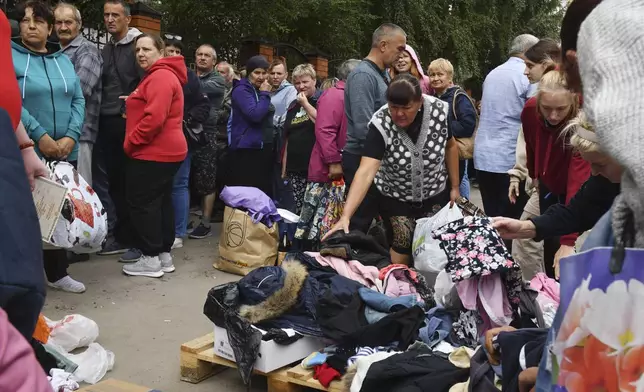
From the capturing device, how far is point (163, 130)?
5.34 metres

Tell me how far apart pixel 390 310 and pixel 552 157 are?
1.49 meters

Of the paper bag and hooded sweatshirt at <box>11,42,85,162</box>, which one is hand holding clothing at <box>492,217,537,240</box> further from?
hooded sweatshirt at <box>11,42,85,162</box>

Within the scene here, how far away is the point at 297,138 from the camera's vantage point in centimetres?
662

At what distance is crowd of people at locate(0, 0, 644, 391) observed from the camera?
13.7 ft

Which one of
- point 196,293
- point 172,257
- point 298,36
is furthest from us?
point 298,36

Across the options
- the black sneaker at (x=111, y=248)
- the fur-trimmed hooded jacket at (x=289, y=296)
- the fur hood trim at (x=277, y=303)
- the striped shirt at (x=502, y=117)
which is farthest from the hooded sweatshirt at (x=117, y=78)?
the striped shirt at (x=502, y=117)

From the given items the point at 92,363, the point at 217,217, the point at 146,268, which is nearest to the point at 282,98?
the point at 217,217

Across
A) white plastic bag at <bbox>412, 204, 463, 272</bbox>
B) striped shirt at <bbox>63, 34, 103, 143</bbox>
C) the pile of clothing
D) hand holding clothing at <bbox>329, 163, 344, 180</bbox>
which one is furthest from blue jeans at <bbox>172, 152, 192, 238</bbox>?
white plastic bag at <bbox>412, 204, 463, 272</bbox>

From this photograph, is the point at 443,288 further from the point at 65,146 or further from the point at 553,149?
the point at 65,146

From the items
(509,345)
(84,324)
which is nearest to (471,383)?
(509,345)

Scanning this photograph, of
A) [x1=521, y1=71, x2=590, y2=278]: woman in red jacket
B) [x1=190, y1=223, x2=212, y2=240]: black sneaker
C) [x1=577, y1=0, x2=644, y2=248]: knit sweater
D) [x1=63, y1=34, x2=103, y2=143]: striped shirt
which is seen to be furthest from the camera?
[x1=190, y1=223, x2=212, y2=240]: black sneaker

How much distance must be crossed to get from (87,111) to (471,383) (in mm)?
4104

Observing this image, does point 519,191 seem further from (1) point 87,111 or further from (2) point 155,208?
(1) point 87,111

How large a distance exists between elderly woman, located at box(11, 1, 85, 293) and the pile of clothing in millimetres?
1788
